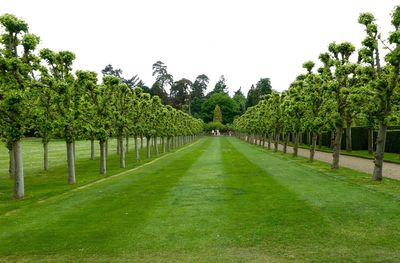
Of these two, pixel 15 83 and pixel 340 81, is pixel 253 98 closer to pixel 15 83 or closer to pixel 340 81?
pixel 340 81

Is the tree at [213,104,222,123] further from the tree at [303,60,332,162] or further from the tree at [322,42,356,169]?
the tree at [322,42,356,169]

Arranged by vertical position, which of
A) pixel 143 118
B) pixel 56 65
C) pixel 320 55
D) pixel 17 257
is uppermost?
pixel 320 55

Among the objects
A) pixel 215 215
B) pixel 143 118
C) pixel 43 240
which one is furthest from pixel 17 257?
pixel 143 118

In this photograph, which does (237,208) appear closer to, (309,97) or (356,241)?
(356,241)

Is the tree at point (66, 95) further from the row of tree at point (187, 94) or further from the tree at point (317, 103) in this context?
the row of tree at point (187, 94)

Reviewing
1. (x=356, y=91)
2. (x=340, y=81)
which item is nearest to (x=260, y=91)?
(x=340, y=81)

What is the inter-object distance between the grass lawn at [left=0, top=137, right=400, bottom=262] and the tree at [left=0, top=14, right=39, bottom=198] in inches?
118

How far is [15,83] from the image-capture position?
19.6 m

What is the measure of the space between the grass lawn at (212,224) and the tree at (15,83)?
2991 mm

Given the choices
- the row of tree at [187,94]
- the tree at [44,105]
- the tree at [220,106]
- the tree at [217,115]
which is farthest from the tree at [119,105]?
the tree at [220,106]

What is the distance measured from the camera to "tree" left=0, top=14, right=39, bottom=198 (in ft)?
62.4

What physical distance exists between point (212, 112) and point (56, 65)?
16796cm

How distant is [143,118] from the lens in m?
43.6

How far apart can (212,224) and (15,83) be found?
41.0ft
